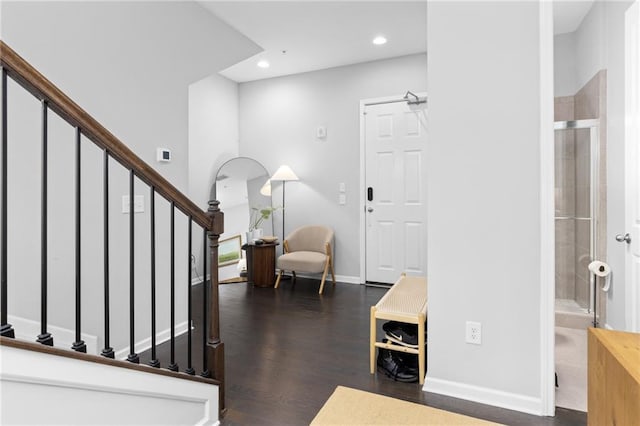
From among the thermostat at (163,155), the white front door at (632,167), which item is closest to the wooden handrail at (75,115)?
the thermostat at (163,155)

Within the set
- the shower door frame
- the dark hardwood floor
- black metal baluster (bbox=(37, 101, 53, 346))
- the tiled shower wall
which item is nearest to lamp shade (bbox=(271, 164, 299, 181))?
the dark hardwood floor

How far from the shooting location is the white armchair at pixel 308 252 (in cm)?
453

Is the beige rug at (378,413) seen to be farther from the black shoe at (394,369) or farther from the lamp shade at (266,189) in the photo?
the lamp shade at (266,189)

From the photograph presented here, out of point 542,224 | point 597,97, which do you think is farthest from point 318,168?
point 542,224

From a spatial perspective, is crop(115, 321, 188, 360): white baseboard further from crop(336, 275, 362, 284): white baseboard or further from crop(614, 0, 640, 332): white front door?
crop(614, 0, 640, 332): white front door

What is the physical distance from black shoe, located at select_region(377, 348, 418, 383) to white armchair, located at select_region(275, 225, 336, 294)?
77.6 inches

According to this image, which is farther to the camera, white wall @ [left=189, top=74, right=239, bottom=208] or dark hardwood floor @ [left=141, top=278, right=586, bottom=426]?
white wall @ [left=189, top=74, right=239, bottom=208]

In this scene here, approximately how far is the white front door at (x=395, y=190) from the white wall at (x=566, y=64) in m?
1.39

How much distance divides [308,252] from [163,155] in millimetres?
2363

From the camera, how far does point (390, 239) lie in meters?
4.77

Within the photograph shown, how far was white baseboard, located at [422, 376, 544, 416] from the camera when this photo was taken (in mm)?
1987

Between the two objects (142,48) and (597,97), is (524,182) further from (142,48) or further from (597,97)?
(142,48)

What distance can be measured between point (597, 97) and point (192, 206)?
10.3 feet

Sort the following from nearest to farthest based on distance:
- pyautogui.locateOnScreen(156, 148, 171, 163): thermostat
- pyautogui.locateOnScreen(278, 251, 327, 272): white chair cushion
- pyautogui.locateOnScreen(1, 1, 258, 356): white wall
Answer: pyautogui.locateOnScreen(1, 1, 258, 356): white wall
pyautogui.locateOnScreen(156, 148, 171, 163): thermostat
pyautogui.locateOnScreen(278, 251, 327, 272): white chair cushion
